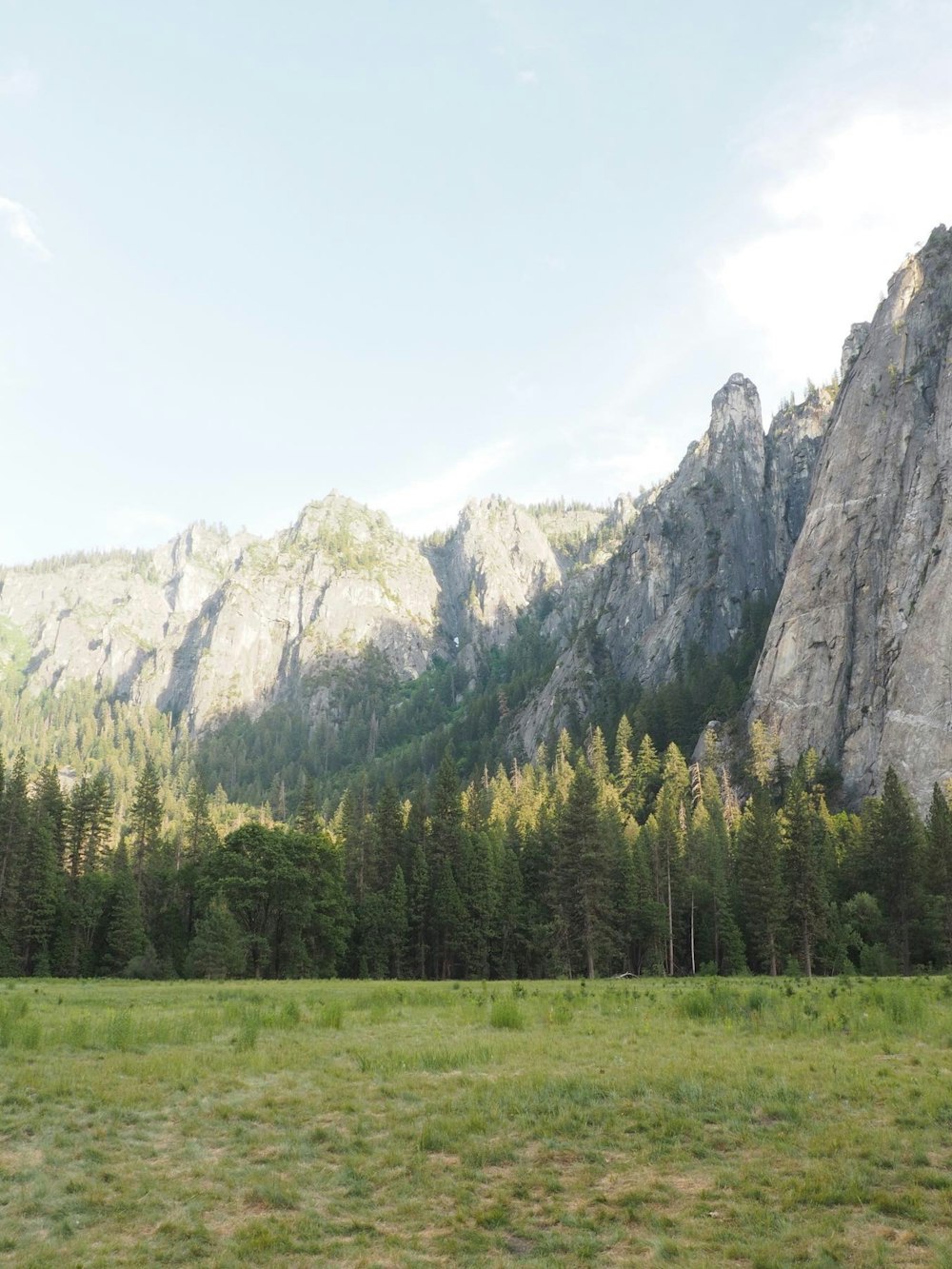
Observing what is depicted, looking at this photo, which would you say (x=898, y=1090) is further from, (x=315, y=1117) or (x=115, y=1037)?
(x=115, y=1037)

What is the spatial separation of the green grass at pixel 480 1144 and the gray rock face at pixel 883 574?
105 m

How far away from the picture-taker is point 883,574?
453 ft

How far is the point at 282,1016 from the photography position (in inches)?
1025

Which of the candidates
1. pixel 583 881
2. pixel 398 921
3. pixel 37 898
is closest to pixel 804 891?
pixel 583 881

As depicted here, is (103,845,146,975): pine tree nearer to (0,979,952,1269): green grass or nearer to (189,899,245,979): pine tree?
(189,899,245,979): pine tree

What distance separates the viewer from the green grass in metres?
9.97

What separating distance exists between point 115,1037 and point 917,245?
7535 inches

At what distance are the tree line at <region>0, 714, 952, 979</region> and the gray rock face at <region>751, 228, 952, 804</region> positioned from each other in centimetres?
3801

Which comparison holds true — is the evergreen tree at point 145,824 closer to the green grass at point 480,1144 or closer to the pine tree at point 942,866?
the green grass at point 480,1144

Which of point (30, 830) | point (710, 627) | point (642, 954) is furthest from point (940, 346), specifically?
point (30, 830)

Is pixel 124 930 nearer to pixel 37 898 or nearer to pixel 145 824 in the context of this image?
pixel 37 898

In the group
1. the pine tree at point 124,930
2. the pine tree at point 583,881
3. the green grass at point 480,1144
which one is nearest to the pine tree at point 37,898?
the pine tree at point 124,930

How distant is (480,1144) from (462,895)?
65.7m

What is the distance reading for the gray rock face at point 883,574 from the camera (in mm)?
117812
